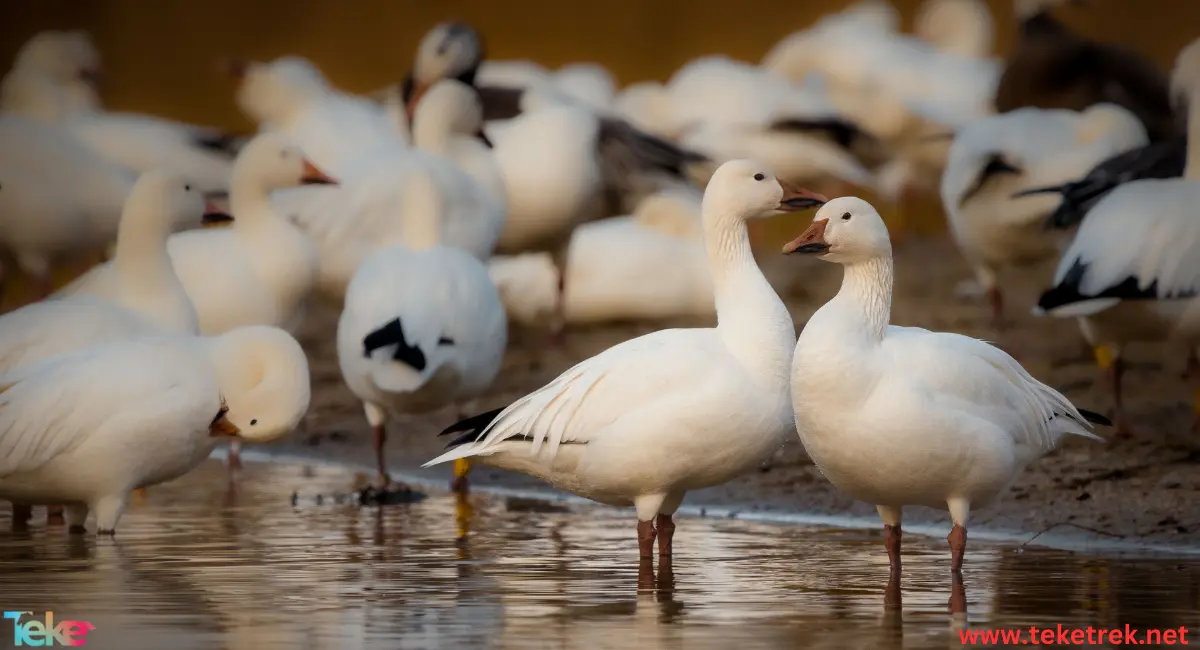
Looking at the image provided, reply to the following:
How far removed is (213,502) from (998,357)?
3.67 m

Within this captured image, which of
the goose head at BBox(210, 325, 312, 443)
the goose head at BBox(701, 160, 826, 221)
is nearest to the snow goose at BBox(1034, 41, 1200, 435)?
the goose head at BBox(701, 160, 826, 221)

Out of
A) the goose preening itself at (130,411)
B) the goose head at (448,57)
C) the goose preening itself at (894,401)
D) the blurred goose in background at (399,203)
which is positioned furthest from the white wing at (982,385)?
the goose head at (448,57)

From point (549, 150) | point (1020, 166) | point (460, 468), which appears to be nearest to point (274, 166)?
point (549, 150)

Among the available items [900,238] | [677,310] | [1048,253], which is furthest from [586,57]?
[1048,253]

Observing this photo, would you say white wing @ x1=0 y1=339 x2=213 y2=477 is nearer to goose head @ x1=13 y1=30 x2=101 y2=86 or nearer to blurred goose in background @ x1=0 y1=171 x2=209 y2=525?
blurred goose in background @ x1=0 y1=171 x2=209 y2=525

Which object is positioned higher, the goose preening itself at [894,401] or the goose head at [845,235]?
the goose head at [845,235]

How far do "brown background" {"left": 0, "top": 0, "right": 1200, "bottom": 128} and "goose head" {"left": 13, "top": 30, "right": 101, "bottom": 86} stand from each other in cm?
363

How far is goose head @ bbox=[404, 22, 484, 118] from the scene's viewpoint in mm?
13469

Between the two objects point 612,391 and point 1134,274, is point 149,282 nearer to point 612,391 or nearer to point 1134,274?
point 612,391

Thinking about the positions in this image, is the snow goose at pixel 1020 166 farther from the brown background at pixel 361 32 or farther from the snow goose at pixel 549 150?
the brown background at pixel 361 32

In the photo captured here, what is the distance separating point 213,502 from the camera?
8.66 m

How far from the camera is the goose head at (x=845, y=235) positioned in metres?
6.48

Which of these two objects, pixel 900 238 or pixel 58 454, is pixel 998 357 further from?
pixel 900 238

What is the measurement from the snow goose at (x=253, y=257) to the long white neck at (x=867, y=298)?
13.8 ft
